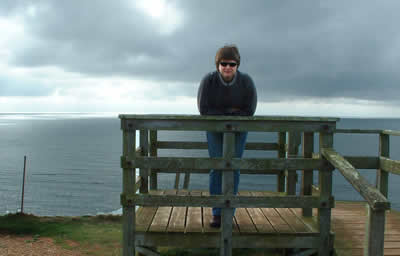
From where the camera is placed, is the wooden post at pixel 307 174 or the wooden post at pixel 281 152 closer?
the wooden post at pixel 307 174

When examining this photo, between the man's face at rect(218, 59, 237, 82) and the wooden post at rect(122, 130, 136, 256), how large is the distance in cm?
135

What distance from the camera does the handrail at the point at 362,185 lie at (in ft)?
9.23

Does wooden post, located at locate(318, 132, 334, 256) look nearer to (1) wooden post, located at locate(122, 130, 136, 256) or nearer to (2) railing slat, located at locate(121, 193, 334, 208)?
(2) railing slat, located at locate(121, 193, 334, 208)

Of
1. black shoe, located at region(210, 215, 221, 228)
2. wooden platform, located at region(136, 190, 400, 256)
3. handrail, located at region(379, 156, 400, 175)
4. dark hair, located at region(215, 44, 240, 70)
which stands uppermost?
dark hair, located at region(215, 44, 240, 70)

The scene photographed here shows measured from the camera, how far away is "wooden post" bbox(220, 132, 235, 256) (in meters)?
4.13

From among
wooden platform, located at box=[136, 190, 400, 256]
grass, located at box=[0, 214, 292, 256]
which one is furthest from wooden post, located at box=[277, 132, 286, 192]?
grass, located at box=[0, 214, 292, 256]

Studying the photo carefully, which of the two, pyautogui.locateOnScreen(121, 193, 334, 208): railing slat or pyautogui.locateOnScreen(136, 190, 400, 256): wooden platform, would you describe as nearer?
pyautogui.locateOnScreen(121, 193, 334, 208): railing slat

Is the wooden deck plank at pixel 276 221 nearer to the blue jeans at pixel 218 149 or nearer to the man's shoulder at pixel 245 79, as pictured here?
the blue jeans at pixel 218 149

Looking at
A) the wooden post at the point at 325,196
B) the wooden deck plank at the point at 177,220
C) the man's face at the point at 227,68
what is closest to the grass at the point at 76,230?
the wooden deck plank at the point at 177,220

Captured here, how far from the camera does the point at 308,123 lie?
4.17 m

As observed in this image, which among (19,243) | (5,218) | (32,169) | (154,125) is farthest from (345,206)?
(32,169)

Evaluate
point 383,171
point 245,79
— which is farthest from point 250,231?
point 383,171

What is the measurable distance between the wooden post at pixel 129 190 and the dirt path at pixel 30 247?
2624 mm

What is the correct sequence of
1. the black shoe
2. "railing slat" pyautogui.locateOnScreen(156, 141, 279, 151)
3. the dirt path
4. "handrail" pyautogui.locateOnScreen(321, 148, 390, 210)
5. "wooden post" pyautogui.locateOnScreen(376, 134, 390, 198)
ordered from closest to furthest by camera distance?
"handrail" pyautogui.locateOnScreen(321, 148, 390, 210) < the black shoe < "wooden post" pyautogui.locateOnScreen(376, 134, 390, 198) < the dirt path < "railing slat" pyautogui.locateOnScreen(156, 141, 279, 151)
